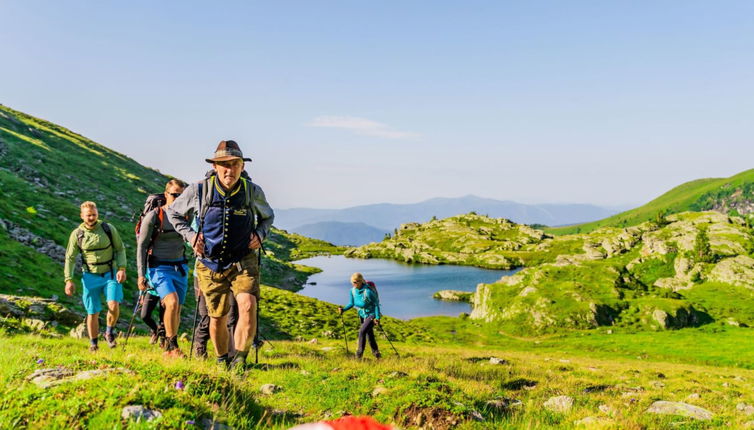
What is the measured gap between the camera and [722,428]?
8.43 m

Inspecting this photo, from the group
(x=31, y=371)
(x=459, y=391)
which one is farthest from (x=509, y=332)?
(x=31, y=371)

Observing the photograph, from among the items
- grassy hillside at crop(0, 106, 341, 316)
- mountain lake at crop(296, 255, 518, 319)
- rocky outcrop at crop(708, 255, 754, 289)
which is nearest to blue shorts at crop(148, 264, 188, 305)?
grassy hillside at crop(0, 106, 341, 316)

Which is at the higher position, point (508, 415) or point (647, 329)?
point (508, 415)

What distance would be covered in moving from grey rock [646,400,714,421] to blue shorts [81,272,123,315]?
13.8m

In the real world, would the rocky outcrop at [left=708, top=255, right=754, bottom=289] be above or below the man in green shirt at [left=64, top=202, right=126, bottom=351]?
below

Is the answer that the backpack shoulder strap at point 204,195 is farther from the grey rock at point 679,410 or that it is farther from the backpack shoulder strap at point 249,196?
the grey rock at point 679,410

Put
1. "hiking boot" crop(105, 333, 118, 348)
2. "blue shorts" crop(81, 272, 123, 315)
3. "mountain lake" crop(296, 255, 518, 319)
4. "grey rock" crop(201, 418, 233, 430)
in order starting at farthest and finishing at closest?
"mountain lake" crop(296, 255, 518, 319) < "hiking boot" crop(105, 333, 118, 348) < "blue shorts" crop(81, 272, 123, 315) < "grey rock" crop(201, 418, 233, 430)

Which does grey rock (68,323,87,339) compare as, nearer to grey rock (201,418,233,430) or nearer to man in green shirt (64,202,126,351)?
man in green shirt (64,202,126,351)

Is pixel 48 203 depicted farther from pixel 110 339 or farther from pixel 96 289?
pixel 96 289

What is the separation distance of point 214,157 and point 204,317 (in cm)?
448

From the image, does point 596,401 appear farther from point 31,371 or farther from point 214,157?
point 31,371

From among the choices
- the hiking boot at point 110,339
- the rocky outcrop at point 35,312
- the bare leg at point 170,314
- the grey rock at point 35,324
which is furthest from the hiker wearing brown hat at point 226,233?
the rocky outcrop at point 35,312

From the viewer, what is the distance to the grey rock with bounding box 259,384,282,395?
871cm

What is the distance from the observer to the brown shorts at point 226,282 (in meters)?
7.43
